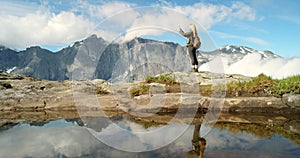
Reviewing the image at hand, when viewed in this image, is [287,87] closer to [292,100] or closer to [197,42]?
[292,100]

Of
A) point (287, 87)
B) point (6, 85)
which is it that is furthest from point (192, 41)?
point (6, 85)

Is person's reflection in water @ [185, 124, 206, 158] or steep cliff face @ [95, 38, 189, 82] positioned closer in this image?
person's reflection in water @ [185, 124, 206, 158]

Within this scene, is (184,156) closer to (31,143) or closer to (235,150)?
(235,150)

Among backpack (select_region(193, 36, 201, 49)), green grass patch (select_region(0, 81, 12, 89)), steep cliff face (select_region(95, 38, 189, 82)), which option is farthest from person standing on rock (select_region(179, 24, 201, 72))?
green grass patch (select_region(0, 81, 12, 89))

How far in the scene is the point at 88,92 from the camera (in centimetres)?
2230

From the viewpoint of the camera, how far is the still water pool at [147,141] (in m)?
8.84

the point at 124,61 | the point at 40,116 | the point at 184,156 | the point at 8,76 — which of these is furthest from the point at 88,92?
the point at 184,156

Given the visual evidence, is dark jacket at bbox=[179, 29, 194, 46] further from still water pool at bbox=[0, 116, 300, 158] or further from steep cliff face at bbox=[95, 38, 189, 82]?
still water pool at bbox=[0, 116, 300, 158]

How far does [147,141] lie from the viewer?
1053cm

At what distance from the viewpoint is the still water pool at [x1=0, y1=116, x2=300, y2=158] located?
8844 mm

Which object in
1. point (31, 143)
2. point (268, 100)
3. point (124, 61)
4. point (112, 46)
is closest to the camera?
point (31, 143)

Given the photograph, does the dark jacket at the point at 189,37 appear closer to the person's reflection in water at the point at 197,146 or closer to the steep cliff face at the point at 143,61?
the steep cliff face at the point at 143,61

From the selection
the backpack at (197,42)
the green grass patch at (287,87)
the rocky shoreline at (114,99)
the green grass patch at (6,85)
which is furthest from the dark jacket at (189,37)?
the green grass patch at (6,85)

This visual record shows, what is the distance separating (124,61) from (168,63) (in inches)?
195
